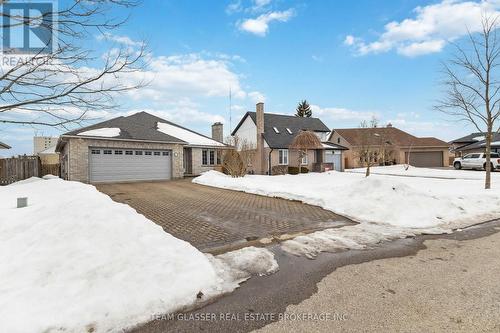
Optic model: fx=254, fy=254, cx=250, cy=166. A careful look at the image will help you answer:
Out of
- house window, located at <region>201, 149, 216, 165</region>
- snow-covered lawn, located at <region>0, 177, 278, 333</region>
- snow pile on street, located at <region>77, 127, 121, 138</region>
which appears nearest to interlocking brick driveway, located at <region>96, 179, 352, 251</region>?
snow-covered lawn, located at <region>0, 177, 278, 333</region>

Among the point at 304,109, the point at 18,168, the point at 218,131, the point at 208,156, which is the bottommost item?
the point at 18,168

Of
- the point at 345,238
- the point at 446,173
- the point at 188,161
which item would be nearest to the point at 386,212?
the point at 345,238

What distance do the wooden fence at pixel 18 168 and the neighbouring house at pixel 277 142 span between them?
55.5 ft

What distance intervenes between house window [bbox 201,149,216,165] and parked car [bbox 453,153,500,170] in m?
27.2

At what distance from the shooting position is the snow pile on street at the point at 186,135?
880 inches

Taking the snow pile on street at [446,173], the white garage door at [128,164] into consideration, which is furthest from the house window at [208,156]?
the snow pile on street at [446,173]

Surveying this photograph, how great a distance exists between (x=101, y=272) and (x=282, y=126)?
27382 mm

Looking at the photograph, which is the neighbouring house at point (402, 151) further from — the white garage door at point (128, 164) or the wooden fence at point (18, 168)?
the wooden fence at point (18, 168)

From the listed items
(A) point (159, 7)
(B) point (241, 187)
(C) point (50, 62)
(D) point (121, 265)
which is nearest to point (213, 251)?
(D) point (121, 265)

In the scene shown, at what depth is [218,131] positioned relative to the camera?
27859 mm

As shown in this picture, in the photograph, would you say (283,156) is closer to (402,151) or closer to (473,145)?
(402,151)

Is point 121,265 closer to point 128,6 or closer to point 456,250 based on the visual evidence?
point 128,6

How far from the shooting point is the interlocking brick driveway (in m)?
5.85

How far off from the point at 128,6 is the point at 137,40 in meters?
0.95
